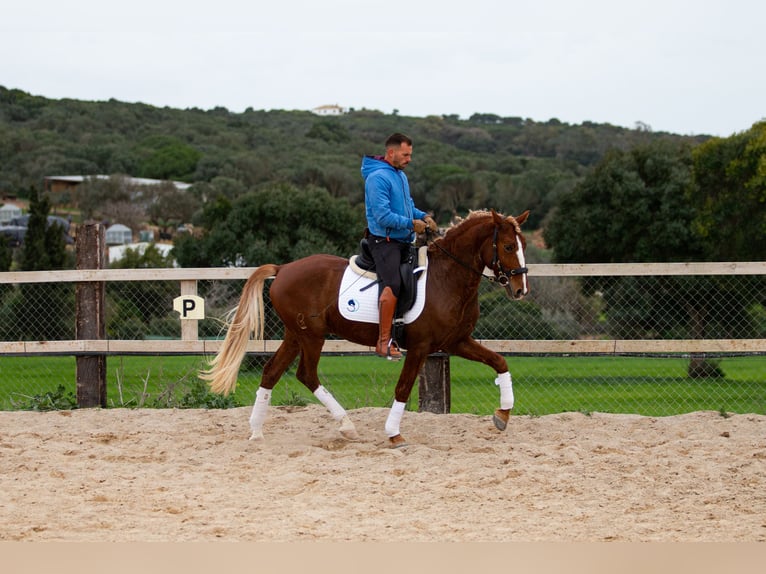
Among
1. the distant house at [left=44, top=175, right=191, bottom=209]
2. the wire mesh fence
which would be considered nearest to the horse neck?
the wire mesh fence

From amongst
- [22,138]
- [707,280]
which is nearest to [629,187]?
[707,280]

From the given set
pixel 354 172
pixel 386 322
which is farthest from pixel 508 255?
pixel 354 172

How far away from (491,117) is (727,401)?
89.5m

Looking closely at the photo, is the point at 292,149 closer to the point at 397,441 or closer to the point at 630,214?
the point at 630,214

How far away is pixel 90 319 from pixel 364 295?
3537mm

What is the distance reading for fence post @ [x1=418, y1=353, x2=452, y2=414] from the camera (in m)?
9.04

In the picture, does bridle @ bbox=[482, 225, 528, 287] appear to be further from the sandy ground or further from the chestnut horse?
the sandy ground

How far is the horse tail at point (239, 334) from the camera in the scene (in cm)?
782

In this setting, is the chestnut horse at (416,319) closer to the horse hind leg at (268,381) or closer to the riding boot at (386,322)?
the horse hind leg at (268,381)

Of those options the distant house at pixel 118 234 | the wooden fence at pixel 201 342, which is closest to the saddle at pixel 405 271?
the wooden fence at pixel 201 342

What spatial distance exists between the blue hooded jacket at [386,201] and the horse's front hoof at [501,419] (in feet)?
5.39

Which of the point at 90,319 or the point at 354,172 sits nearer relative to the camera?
the point at 90,319

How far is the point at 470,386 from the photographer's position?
16.9 meters

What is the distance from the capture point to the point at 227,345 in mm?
7895
